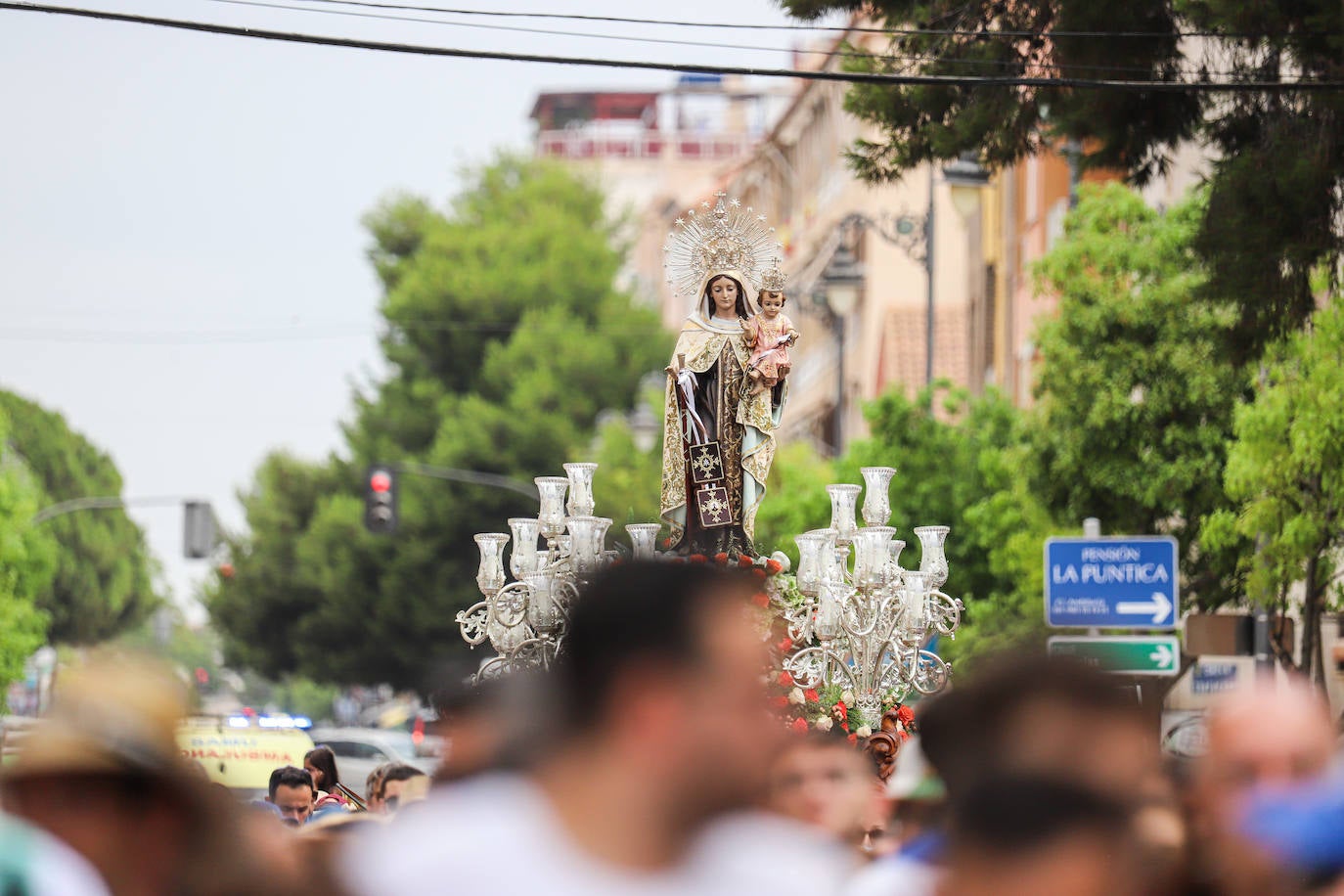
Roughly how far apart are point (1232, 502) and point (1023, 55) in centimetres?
902

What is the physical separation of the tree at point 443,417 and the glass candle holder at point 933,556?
118ft

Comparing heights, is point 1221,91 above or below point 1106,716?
above

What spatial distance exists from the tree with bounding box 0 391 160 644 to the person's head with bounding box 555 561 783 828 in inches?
2816

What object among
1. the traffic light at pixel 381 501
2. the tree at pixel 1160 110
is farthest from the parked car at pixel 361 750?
the tree at pixel 1160 110

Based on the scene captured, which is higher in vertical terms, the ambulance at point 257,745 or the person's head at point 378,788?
the person's head at point 378,788

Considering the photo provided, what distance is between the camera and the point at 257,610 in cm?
5438

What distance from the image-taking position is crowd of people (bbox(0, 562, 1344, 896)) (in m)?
3.10

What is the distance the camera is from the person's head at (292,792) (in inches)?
326

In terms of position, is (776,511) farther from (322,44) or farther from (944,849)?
(944,849)

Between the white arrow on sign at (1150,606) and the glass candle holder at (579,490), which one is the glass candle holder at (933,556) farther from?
the white arrow on sign at (1150,606)

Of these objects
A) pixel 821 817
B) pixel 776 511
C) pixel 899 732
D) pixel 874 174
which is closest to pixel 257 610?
pixel 776 511

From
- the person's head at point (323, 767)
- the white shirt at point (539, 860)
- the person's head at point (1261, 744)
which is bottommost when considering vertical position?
the person's head at point (323, 767)

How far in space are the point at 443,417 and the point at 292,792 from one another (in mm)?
43522

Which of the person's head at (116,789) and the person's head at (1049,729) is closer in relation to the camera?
the person's head at (1049,729)
